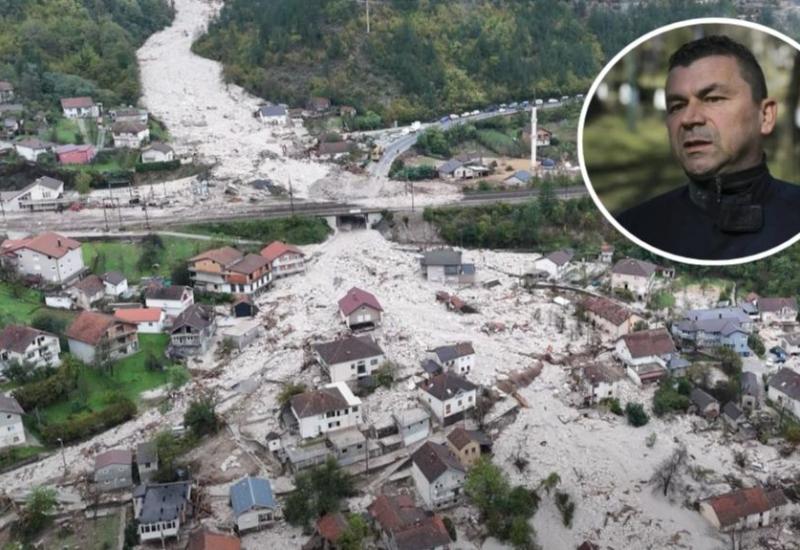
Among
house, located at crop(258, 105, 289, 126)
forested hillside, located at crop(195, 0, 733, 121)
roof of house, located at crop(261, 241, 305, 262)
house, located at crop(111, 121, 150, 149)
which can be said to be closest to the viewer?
roof of house, located at crop(261, 241, 305, 262)

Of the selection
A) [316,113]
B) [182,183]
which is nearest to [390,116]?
[316,113]

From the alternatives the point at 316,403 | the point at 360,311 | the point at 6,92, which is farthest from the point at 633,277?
the point at 6,92

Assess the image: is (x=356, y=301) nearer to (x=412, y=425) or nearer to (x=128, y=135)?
(x=412, y=425)

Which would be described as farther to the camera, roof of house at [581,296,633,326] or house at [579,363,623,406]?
roof of house at [581,296,633,326]

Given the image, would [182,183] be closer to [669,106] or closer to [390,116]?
[390,116]

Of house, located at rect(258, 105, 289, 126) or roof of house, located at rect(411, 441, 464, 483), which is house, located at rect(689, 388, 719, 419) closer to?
roof of house, located at rect(411, 441, 464, 483)

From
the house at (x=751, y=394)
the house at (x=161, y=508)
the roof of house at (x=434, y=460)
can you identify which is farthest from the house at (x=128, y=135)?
the house at (x=751, y=394)

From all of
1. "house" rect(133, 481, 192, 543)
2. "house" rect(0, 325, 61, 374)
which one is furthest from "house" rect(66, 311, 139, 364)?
"house" rect(133, 481, 192, 543)
